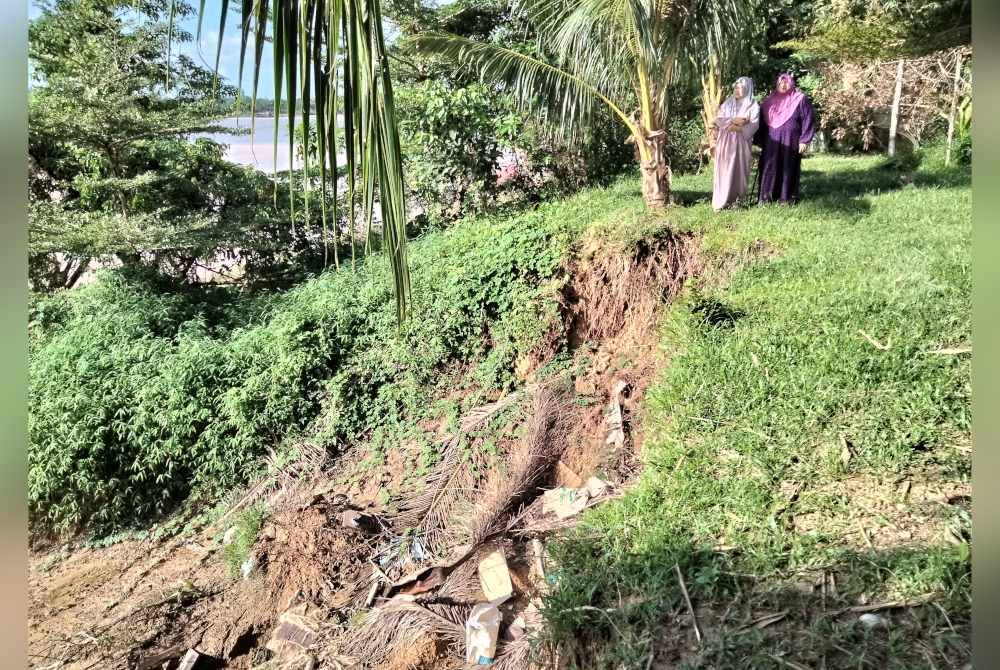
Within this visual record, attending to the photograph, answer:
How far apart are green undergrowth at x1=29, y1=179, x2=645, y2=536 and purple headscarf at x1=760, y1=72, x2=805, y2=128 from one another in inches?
70.0

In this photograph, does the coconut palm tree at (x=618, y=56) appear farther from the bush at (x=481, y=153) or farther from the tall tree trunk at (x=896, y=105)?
the tall tree trunk at (x=896, y=105)

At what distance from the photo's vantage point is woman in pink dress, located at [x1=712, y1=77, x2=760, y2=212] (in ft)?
21.8

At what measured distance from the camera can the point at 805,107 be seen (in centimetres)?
656

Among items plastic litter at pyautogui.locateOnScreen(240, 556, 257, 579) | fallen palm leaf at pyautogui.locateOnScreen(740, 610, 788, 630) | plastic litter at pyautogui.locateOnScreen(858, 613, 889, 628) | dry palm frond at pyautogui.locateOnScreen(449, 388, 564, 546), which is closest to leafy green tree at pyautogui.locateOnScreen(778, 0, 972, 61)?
dry palm frond at pyautogui.locateOnScreen(449, 388, 564, 546)

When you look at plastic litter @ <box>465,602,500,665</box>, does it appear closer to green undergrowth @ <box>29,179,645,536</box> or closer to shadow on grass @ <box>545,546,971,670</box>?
shadow on grass @ <box>545,546,971,670</box>

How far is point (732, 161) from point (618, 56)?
165 cm

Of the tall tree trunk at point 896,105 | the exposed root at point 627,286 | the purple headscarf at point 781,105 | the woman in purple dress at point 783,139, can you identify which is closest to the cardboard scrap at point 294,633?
the exposed root at point 627,286

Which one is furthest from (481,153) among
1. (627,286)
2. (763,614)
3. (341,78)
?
(341,78)

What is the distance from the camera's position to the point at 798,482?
3.10 metres

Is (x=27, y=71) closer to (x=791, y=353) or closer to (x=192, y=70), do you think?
(x=791, y=353)

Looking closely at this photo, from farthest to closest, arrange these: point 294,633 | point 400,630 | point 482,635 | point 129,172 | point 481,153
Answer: point 129,172, point 481,153, point 294,633, point 400,630, point 482,635

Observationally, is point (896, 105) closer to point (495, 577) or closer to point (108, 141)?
point (495, 577)

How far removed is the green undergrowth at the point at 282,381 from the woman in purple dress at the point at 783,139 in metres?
1.53

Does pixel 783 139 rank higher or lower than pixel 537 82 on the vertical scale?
lower
